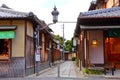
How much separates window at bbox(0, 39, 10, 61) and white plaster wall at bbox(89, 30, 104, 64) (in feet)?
22.2

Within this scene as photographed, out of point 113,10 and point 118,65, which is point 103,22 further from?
point 118,65

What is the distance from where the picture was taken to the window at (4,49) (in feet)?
72.0

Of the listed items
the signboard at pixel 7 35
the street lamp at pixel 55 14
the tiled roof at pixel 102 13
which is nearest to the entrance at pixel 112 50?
the tiled roof at pixel 102 13

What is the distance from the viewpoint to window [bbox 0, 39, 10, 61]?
72.0 ft

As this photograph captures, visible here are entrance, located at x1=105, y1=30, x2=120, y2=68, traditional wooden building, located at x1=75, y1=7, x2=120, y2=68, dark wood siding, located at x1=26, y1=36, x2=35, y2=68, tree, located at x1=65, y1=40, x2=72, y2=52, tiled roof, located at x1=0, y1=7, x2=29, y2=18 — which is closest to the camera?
tiled roof, located at x1=0, y1=7, x2=29, y2=18

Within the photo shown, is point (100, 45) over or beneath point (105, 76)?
over

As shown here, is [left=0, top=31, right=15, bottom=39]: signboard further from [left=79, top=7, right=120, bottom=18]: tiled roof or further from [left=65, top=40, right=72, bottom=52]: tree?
[left=65, top=40, right=72, bottom=52]: tree

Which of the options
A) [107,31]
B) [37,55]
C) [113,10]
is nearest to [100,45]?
[107,31]

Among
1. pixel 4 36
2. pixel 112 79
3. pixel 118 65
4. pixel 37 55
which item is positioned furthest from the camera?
pixel 118 65

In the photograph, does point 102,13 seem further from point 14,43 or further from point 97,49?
point 14,43

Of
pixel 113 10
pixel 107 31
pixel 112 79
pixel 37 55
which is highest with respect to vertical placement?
pixel 113 10

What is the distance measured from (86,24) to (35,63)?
660 cm

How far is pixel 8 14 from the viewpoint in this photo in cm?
2216

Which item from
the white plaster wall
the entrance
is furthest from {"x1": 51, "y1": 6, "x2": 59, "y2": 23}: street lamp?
the entrance
